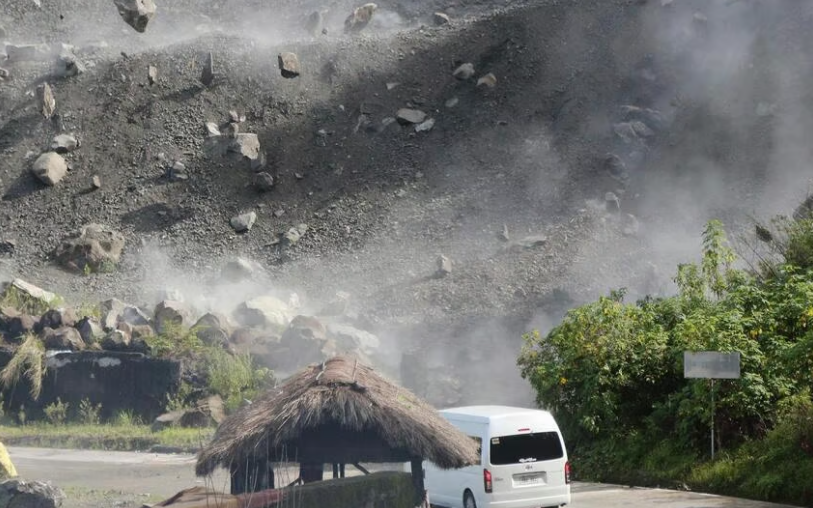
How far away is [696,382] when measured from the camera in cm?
2064

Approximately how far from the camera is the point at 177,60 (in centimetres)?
5234

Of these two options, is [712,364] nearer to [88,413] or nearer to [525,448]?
[525,448]

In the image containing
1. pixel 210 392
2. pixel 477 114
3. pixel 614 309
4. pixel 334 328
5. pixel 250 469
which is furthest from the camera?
pixel 477 114

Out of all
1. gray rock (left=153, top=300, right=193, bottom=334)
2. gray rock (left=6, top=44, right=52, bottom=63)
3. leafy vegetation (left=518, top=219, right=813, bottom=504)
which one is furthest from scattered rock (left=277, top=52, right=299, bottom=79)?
leafy vegetation (left=518, top=219, right=813, bottom=504)

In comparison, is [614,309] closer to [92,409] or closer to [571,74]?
[92,409]

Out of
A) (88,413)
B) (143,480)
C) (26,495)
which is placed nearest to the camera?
(26,495)

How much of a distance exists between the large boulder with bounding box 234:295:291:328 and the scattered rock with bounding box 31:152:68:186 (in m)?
13.4

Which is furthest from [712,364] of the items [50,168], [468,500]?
[50,168]

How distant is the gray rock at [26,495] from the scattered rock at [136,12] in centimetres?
3836

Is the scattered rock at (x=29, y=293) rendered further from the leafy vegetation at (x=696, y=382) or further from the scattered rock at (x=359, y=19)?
the scattered rock at (x=359, y=19)

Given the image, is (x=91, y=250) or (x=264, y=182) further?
(x=264, y=182)

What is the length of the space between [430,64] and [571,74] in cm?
600

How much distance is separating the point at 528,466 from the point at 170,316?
1952 cm

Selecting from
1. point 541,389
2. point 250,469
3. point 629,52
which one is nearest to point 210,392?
point 541,389
